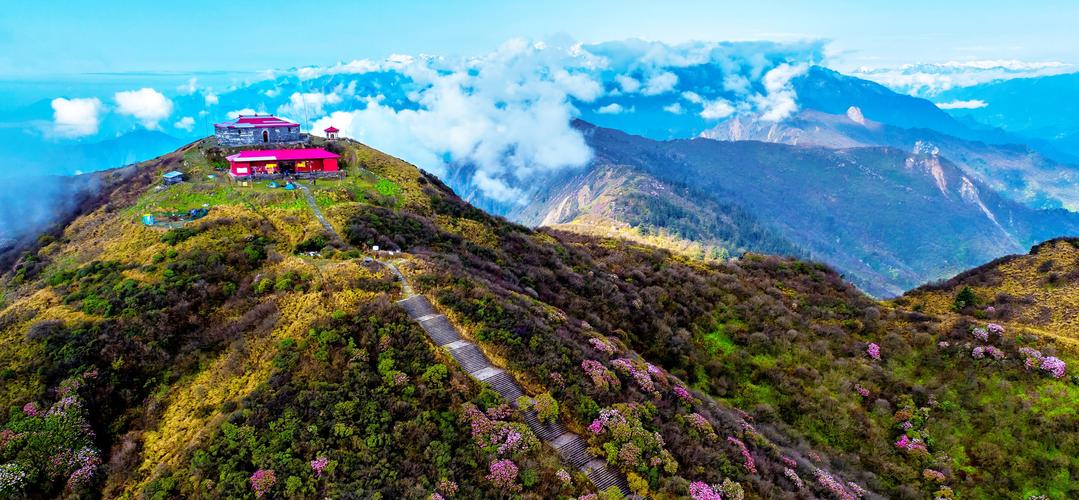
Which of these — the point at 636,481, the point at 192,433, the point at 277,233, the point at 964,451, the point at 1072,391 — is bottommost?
the point at 964,451

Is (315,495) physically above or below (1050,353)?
above

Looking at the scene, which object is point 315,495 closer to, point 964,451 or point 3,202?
point 964,451

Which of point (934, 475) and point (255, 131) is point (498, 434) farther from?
point (255, 131)

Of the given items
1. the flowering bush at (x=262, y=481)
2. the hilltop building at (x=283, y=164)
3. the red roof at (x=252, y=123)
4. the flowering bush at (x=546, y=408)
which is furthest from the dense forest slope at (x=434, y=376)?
the red roof at (x=252, y=123)

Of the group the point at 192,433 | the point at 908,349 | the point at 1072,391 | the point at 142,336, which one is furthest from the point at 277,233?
the point at 1072,391

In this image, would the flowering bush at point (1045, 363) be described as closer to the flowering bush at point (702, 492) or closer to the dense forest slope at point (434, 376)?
the dense forest slope at point (434, 376)

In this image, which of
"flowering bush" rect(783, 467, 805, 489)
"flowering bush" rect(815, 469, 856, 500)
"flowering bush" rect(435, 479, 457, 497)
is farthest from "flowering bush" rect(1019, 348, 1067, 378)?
"flowering bush" rect(435, 479, 457, 497)
